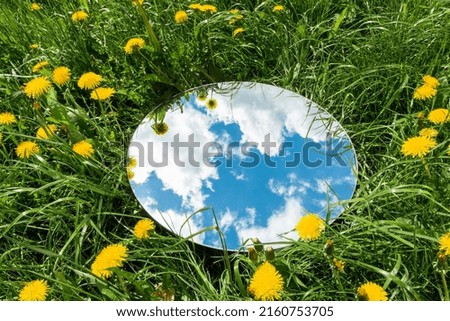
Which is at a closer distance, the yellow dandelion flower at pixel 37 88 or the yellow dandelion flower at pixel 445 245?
the yellow dandelion flower at pixel 445 245

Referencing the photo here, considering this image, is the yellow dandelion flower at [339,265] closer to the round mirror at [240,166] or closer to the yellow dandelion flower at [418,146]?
the round mirror at [240,166]

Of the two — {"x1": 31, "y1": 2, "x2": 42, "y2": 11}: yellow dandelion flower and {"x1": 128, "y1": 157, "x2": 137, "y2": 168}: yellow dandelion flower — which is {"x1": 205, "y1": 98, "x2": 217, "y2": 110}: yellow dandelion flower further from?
{"x1": 31, "y1": 2, "x2": 42, "y2": 11}: yellow dandelion flower

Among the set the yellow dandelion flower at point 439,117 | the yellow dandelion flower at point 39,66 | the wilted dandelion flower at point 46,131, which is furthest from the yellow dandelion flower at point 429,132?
the yellow dandelion flower at point 39,66

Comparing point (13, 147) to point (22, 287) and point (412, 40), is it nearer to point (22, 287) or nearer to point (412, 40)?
point (22, 287)

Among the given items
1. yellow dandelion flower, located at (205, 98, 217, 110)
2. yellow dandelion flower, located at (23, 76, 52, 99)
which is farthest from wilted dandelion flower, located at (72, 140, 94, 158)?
yellow dandelion flower, located at (205, 98, 217, 110)

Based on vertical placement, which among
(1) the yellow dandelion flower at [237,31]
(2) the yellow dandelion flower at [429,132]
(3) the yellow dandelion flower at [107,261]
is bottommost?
(3) the yellow dandelion flower at [107,261]
